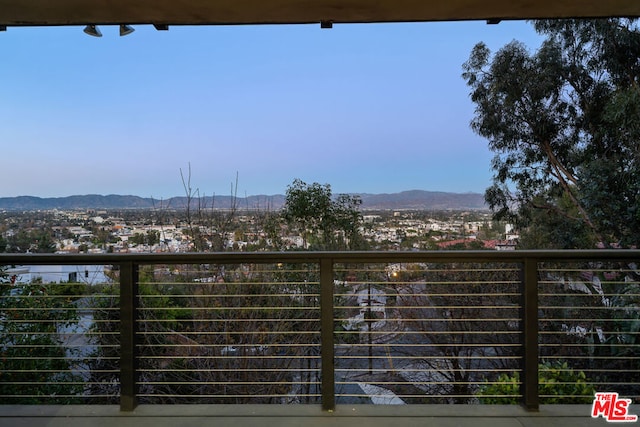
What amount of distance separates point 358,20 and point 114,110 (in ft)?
15.2

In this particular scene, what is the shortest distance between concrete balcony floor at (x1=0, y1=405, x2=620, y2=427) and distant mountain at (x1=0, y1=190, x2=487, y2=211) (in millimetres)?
2439

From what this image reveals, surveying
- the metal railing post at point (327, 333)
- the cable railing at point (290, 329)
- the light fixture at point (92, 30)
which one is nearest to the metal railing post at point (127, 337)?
the cable railing at point (290, 329)

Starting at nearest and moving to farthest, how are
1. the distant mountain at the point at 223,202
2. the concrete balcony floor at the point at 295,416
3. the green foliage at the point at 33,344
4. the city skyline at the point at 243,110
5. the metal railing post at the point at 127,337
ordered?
1. the concrete balcony floor at the point at 295,416
2. the metal railing post at the point at 127,337
3. the green foliage at the point at 33,344
4. the distant mountain at the point at 223,202
5. the city skyline at the point at 243,110

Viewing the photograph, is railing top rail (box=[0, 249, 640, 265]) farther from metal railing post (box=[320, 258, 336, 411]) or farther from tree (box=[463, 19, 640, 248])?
tree (box=[463, 19, 640, 248])

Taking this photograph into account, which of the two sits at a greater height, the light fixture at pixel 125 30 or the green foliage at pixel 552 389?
the light fixture at pixel 125 30

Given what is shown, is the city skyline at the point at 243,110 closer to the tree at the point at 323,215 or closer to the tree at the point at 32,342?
the tree at the point at 323,215

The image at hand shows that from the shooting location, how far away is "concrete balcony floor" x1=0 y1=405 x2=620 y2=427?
2096 mm

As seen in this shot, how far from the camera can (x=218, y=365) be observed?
3600mm

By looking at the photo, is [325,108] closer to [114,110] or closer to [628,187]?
[114,110]

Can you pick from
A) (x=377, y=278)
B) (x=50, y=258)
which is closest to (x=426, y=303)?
(x=377, y=278)

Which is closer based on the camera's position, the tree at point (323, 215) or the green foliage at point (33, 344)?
the green foliage at point (33, 344)

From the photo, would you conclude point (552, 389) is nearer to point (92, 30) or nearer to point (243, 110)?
point (92, 30)

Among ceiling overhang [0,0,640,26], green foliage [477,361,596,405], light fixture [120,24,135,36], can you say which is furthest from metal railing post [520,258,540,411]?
light fixture [120,24,135,36]

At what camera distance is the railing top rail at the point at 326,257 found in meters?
2.12
